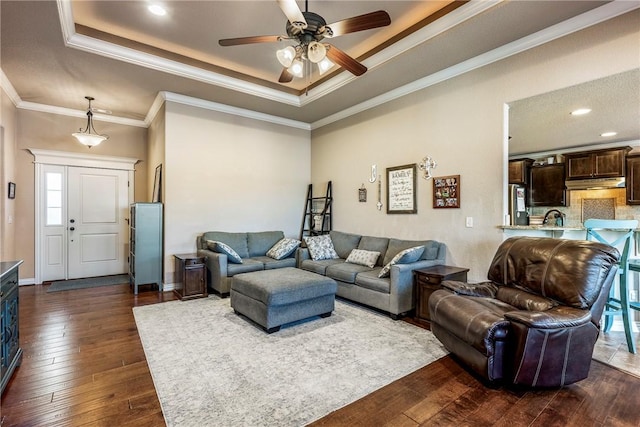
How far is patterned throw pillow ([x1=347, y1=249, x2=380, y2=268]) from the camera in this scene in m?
4.41

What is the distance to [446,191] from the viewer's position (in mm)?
4027

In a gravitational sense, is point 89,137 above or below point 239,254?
above

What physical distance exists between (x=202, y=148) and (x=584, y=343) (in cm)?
536

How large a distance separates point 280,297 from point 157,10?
329 cm

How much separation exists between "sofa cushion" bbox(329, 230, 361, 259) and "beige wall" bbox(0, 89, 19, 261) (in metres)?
4.97

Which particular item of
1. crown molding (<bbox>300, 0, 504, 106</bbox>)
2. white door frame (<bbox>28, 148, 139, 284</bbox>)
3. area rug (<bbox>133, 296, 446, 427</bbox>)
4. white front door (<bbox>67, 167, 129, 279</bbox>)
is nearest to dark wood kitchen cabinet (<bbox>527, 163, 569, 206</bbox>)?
crown molding (<bbox>300, 0, 504, 106</bbox>)

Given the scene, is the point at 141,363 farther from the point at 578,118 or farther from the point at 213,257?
the point at 578,118

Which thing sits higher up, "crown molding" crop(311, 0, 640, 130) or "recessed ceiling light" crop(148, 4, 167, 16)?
"recessed ceiling light" crop(148, 4, 167, 16)

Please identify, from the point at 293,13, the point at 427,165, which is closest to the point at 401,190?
the point at 427,165

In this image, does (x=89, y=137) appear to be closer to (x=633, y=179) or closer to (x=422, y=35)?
(x=422, y=35)

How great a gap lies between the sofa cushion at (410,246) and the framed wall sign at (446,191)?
1.75ft

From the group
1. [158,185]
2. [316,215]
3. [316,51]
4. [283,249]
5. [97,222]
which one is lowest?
[283,249]

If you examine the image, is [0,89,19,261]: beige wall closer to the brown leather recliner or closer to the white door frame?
the white door frame

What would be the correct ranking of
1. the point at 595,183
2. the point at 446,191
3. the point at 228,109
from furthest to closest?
the point at 595,183 < the point at 228,109 < the point at 446,191
